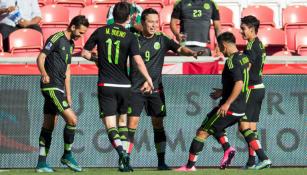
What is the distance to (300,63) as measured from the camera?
45.8ft

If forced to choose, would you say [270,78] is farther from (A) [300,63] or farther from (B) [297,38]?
(B) [297,38]

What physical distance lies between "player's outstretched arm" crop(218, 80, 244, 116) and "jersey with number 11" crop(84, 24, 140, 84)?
129 cm

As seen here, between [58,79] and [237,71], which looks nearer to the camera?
[237,71]

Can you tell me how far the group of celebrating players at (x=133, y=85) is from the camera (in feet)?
37.9

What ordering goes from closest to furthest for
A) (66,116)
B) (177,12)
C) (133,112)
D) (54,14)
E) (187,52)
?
(66,116), (187,52), (133,112), (177,12), (54,14)

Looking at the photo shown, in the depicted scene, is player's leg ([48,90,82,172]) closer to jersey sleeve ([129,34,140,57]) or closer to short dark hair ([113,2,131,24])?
jersey sleeve ([129,34,140,57])

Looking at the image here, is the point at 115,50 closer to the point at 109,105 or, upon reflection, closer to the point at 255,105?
the point at 109,105

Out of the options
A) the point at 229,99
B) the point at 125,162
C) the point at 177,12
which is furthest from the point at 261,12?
the point at 125,162

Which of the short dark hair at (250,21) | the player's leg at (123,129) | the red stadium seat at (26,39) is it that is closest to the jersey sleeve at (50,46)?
the player's leg at (123,129)

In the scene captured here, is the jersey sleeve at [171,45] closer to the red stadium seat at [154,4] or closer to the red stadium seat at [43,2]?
the red stadium seat at [154,4]

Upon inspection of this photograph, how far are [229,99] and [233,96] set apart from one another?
0.08m

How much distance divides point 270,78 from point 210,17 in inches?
65.7

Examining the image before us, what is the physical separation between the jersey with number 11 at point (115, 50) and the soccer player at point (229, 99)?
1.21 m

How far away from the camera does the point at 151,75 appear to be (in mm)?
12422
